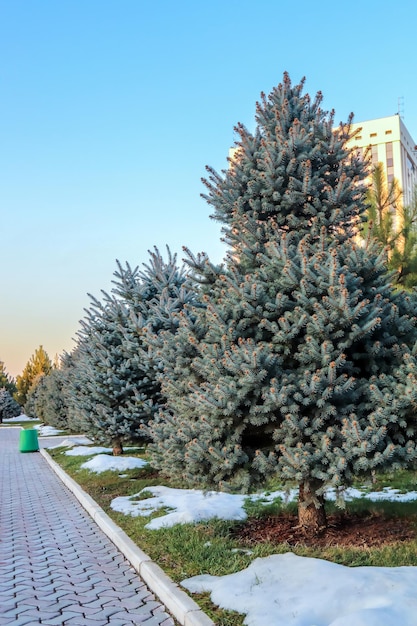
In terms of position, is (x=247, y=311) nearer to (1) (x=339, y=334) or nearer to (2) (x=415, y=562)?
(1) (x=339, y=334)

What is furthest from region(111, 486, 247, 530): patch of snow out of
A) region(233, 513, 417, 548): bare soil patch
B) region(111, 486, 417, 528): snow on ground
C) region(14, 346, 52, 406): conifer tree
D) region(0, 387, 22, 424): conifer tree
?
region(14, 346, 52, 406): conifer tree

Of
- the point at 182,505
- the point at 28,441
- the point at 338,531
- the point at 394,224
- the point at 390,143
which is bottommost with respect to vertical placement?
the point at 338,531

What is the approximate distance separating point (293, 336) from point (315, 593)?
7.40 ft

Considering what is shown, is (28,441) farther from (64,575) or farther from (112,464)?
(64,575)

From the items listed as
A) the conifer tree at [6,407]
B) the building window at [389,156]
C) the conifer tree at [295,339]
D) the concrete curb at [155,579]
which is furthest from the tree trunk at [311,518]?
the building window at [389,156]

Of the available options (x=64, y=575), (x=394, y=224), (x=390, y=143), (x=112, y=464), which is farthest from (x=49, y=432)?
(x=390, y=143)

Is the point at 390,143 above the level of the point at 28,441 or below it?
above

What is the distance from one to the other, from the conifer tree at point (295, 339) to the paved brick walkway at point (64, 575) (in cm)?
128

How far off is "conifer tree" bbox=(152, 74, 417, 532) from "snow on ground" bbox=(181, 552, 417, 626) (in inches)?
32.5

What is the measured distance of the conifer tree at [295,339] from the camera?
16.7 ft

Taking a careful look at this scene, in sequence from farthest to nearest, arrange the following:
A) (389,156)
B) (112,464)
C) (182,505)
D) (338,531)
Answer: (389,156), (112,464), (182,505), (338,531)

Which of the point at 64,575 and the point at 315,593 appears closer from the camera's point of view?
the point at 315,593

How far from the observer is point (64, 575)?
5344 mm

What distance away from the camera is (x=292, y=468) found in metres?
5.09
